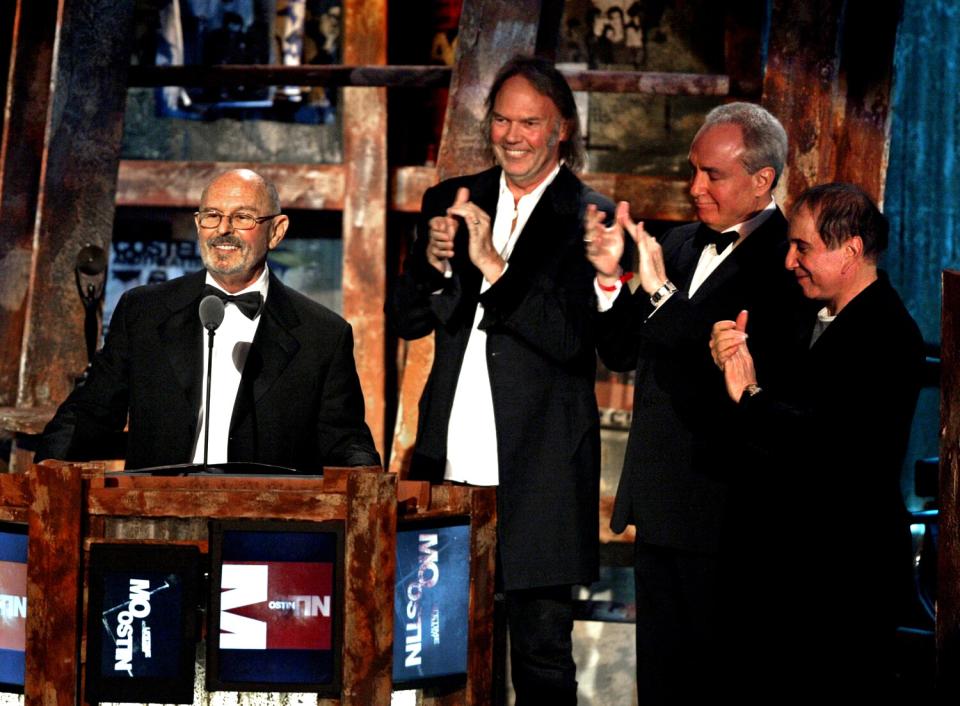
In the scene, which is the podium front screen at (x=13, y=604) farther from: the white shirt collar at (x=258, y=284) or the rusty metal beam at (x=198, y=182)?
the rusty metal beam at (x=198, y=182)

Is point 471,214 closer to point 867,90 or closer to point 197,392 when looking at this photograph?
point 197,392

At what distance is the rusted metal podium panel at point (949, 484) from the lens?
10.9 ft

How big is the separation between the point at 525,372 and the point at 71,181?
2.09 metres

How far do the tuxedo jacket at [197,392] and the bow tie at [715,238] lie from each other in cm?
88

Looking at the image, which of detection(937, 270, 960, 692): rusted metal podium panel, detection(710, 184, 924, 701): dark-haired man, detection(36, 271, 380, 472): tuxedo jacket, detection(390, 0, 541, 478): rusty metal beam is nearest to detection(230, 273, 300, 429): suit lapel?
detection(36, 271, 380, 472): tuxedo jacket

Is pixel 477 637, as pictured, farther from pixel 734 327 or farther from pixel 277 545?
pixel 734 327

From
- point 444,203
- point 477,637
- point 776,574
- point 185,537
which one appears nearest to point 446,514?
point 477,637

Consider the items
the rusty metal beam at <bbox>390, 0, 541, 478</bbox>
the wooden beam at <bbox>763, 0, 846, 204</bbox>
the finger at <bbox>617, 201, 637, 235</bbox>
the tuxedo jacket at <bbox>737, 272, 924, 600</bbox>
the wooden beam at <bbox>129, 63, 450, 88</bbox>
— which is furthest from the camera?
the wooden beam at <bbox>129, 63, 450, 88</bbox>

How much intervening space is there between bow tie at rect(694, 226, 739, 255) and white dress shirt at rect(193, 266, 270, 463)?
1.04 metres

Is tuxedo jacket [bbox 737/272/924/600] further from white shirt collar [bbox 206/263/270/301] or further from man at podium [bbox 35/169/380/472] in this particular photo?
white shirt collar [bbox 206/263/270/301]

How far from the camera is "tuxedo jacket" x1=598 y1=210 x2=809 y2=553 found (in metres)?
3.32

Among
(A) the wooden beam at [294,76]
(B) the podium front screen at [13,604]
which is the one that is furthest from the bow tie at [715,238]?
(A) the wooden beam at [294,76]

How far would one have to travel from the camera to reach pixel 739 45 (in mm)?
5906

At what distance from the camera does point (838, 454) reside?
3004mm
